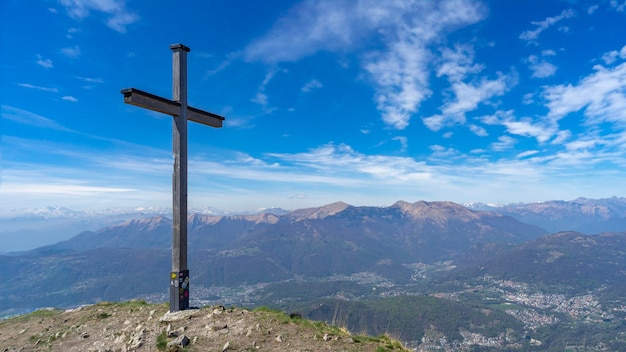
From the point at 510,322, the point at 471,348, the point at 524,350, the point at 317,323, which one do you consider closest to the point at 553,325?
the point at 510,322

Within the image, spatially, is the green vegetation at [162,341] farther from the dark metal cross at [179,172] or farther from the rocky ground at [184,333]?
the dark metal cross at [179,172]

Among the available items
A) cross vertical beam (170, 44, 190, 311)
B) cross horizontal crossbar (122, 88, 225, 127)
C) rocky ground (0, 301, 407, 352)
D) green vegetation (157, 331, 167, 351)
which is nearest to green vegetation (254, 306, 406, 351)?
rocky ground (0, 301, 407, 352)

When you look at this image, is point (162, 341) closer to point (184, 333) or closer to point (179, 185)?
point (184, 333)

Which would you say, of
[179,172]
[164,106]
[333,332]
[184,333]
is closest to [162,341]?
[184,333]

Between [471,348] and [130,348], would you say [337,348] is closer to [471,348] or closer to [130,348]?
[130,348]

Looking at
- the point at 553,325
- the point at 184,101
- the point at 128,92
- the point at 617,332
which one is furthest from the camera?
the point at 553,325

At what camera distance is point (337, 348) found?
7.69 meters

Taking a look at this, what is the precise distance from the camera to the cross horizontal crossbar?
905 cm

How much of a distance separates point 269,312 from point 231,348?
9.70ft

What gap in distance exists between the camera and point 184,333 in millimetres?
8266

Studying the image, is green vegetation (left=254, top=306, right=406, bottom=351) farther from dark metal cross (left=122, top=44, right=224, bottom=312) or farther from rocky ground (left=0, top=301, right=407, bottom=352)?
dark metal cross (left=122, top=44, right=224, bottom=312)

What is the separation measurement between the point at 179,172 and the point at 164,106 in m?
2.10

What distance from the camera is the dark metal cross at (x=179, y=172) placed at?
33.3ft

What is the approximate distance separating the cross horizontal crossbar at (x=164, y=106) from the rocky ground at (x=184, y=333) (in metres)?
6.19
